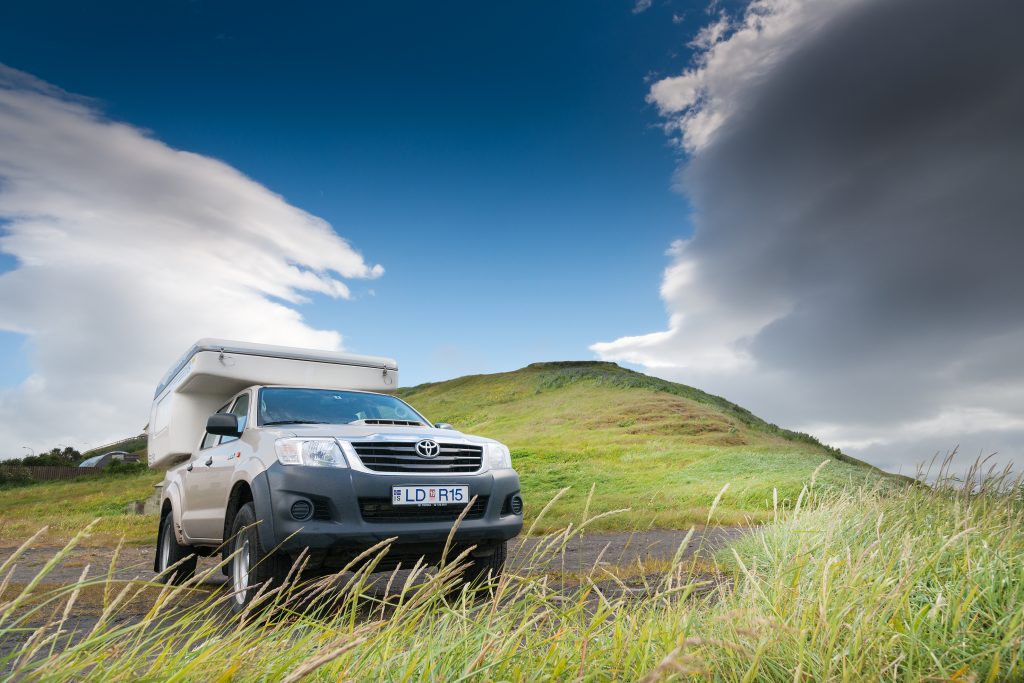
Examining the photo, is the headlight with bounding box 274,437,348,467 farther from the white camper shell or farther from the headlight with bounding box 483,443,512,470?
the white camper shell

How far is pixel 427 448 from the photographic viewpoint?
5.50 meters

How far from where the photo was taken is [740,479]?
17.9 m

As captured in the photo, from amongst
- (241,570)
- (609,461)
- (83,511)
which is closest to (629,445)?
(609,461)

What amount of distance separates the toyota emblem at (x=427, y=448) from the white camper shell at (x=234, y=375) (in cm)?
315

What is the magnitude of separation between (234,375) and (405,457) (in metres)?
3.39

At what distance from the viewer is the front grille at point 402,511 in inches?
205

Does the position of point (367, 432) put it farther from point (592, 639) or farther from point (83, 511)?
point (83, 511)

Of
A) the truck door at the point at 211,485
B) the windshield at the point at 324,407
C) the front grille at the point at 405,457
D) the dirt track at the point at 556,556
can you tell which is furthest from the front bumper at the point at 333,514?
the dirt track at the point at 556,556

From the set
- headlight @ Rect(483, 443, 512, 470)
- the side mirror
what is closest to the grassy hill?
headlight @ Rect(483, 443, 512, 470)

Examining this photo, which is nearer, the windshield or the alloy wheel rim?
the alloy wheel rim

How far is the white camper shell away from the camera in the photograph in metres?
7.82

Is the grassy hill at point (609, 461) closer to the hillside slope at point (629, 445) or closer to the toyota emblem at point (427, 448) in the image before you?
the hillside slope at point (629, 445)

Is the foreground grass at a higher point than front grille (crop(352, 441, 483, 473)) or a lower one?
lower

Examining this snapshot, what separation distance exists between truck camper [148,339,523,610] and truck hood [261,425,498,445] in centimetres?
1
